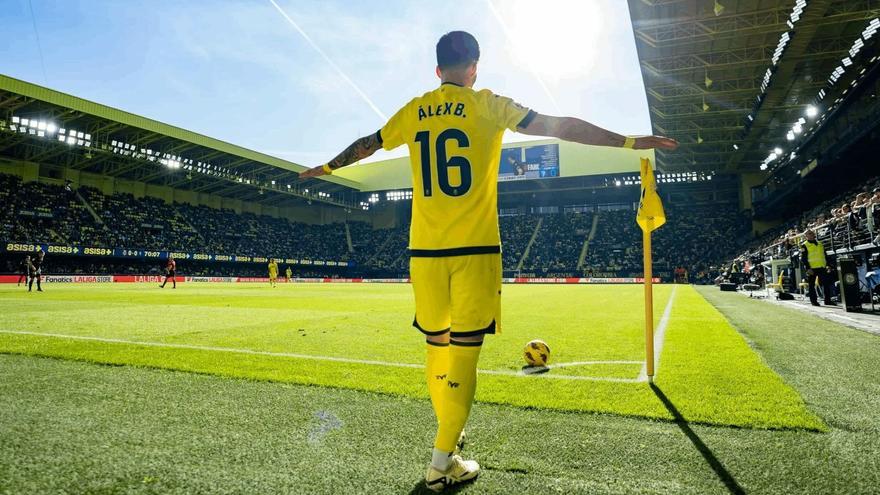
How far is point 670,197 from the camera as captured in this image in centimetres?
5694

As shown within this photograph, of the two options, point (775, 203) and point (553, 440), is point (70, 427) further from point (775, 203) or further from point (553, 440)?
point (775, 203)

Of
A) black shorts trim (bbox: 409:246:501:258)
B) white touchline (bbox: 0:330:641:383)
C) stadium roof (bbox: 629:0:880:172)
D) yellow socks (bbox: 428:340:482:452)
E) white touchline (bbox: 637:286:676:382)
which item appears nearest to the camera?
yellow socks (bbox: 428:340:482:452)

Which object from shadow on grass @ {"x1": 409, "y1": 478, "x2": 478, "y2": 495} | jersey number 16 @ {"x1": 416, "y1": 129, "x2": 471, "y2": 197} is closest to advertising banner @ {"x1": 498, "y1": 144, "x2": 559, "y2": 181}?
jersey number 16 @ {"x1": 416, "y1": 129, "x2": 471, "y2": 197}

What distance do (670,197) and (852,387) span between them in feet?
192

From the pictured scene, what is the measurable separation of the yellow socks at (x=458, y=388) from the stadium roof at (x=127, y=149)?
3876 centimetres

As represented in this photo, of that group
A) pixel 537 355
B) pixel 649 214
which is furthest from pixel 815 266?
pixel 537 355

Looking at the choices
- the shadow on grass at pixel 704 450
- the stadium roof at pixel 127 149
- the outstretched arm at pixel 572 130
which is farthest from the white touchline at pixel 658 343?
the stadium roof at pixel 127 149

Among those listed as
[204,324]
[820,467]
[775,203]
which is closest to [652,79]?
[775,203]

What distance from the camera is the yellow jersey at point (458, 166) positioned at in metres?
2.60

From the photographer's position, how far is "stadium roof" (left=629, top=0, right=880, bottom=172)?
20.7 meters

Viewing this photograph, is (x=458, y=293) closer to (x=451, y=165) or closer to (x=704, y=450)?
(x=451, y=165)

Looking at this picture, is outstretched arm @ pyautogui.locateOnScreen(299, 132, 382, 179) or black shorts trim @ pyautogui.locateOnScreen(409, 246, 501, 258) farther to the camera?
outstretched arm @ pyautogui.locateOnScreen(299, 132, 382, 179)

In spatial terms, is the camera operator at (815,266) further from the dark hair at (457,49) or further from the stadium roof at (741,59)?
the dark hair at (457,49)

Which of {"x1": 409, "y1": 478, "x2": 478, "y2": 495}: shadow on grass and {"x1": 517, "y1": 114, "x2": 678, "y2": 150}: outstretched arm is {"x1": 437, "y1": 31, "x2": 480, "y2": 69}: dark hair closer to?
{"x1": 517, "y1": 114, "x2": 678, "y2": 150}: outstretched arm
